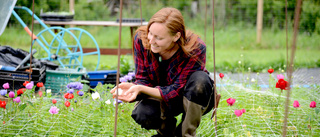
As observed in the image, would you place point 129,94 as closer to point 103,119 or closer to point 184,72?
point 184,72

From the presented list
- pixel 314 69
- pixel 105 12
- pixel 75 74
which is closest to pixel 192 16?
pixel 105 12

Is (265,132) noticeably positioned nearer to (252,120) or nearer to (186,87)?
(252,120)

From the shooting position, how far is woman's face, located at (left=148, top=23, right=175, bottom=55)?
4.97 ft

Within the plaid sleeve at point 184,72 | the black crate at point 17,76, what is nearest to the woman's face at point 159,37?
the plaid sleeve at point 184,72

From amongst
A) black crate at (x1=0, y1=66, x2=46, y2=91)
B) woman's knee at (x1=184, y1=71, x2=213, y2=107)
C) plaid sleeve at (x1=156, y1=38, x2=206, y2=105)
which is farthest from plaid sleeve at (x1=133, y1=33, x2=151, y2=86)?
black crate at (x1=0, y1=66, x2=46, y2=91)

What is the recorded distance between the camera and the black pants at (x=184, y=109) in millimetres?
1564

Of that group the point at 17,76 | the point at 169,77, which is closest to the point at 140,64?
the point at 169,77

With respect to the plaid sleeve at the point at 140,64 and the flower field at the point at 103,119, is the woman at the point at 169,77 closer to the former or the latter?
the plaid sleeve at the point at 140,64

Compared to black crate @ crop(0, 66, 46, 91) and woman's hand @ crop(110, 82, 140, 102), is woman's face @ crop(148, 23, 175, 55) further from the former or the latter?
black crate @ crop(0, 66, 46, 91)

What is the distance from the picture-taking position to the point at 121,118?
1915 mm

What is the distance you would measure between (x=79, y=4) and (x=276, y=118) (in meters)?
4.72

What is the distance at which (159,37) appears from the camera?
60.2 inches

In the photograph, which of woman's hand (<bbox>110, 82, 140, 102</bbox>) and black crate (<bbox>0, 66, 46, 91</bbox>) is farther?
black crate (<bbox>0, 66, 46, 91</bbox>)

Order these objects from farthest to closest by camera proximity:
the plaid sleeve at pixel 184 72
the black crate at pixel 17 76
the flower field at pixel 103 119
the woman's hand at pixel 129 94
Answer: the black crate at pixel 17 76 < the flower field at pixel 103 119 < the plaid sleeve at pixel 184 72 < the woman's hand at pixel 129 94
